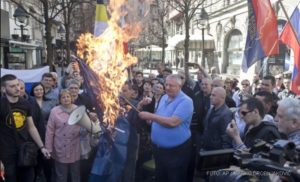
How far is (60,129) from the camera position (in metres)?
4.90

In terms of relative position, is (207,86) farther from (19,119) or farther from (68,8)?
(68,8)

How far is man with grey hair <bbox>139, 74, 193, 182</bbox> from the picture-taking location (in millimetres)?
4488

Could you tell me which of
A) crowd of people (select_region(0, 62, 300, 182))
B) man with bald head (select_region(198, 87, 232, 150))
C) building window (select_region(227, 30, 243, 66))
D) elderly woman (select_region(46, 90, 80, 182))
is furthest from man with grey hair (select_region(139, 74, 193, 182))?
building window (select_region(227, 30, 243, 66))

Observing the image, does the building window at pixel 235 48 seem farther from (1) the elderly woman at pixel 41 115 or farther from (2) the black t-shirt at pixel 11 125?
(2) the black t-shirt at pixel 11 125

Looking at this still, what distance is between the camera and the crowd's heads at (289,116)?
10.1 ft

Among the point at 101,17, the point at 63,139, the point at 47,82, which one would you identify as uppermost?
the point at 101,17

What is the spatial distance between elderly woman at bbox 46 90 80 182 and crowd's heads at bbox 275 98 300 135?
2.84m

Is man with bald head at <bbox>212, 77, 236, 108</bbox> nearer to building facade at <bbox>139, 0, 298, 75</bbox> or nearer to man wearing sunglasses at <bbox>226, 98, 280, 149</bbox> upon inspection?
man wearing sunglasses at <bbox>226, 98, 280, 149</bbox>

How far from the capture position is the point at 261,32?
6.95 meters

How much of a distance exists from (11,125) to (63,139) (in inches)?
29.4

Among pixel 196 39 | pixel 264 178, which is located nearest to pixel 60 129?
pixel 264 178

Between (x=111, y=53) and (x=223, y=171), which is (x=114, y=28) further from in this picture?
(x=223, y=171)

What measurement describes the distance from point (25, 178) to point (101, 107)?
1.41 metres

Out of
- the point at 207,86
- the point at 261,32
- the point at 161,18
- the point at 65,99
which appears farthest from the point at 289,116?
the point at 161,18
